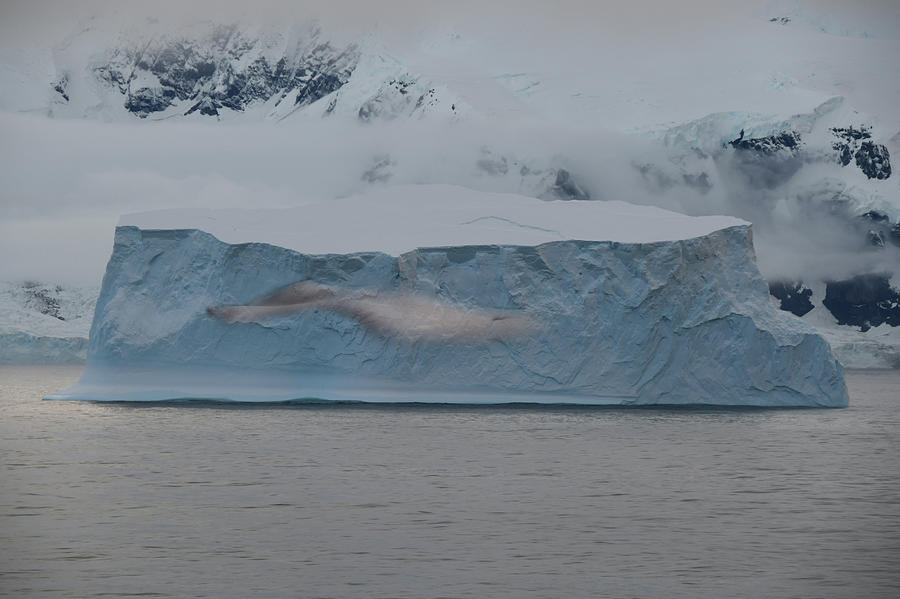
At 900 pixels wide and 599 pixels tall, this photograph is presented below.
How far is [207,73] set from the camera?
365ft

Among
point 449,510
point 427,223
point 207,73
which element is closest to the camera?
point 449,510

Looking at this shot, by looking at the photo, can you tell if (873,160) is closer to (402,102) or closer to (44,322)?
(402,102)

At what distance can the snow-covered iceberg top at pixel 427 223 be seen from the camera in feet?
88.7

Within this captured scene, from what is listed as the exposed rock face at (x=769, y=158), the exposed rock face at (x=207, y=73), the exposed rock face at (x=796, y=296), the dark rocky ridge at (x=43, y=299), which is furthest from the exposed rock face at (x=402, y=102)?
the dark rocky ridge at (x=43, y=299)

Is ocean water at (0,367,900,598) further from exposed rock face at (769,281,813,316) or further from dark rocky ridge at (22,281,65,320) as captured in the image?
exposed rock face at (769,281,813,316)

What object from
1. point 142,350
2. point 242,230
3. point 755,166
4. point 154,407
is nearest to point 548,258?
point 242,230

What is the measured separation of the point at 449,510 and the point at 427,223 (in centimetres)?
1327

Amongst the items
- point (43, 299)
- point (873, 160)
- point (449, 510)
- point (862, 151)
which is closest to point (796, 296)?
point (873, 160)

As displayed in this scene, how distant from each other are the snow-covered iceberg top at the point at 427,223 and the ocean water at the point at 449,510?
3.52m

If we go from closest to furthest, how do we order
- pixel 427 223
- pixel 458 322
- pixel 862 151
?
pixel 458 322 → pixel 427 223 → pixel 862 151

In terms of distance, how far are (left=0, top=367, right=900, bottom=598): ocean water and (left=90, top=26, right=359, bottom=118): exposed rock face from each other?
3329 inches

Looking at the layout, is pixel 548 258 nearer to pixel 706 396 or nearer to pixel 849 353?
pixel 706 396

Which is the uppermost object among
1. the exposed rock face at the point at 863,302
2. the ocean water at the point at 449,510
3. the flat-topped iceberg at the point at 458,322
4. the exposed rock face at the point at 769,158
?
the exposed rock face at the point at 769,158

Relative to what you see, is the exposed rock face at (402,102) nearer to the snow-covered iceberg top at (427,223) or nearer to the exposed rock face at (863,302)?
the exposed rock face at (863,302)
